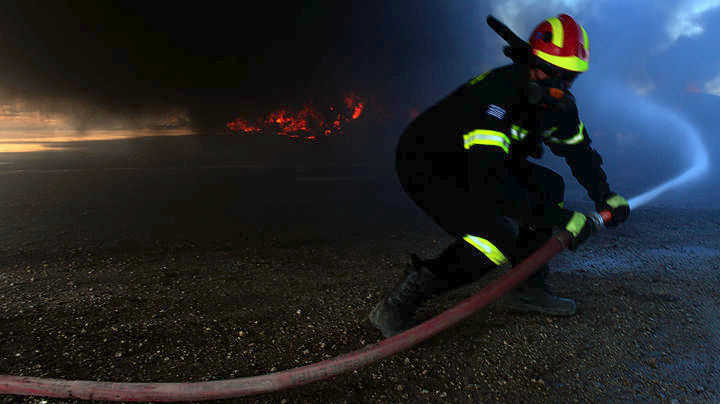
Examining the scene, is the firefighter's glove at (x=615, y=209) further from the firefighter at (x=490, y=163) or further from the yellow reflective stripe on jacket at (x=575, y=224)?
the yellow reflective stripe on jacket at (x=575, y=224)

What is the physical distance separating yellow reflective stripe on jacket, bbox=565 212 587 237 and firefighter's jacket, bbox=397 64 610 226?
3 cm

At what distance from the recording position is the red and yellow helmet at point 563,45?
2000 mm

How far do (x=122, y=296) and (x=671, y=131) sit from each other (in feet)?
95.2

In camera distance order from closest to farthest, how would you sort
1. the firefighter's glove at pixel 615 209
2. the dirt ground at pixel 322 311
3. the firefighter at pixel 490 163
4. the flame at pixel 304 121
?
the dirt ground at pixel 322 311, the firefighter at pixel 490 163, the firefighter's glove at pixel 615 209, the flame at pixel 304 121

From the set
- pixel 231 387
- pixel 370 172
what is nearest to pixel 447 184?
pixel 231 387

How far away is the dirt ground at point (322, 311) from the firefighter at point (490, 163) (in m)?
0.40

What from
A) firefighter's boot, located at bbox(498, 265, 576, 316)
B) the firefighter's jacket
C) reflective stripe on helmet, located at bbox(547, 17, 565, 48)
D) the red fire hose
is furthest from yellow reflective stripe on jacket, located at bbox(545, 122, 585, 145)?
the red fire hose

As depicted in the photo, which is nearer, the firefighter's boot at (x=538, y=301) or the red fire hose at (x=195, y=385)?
the red fire hose at (x=195, y=385)

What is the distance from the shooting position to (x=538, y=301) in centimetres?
241

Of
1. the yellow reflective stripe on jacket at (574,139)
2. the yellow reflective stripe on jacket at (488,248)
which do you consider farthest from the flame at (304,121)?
the yellow reflective stripe on jacket at (488,248)

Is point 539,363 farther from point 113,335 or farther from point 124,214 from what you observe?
point 124,214

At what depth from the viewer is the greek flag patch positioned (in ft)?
6.17

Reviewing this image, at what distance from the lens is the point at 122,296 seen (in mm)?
2598

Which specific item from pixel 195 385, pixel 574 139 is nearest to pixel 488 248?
pixel 574 139
